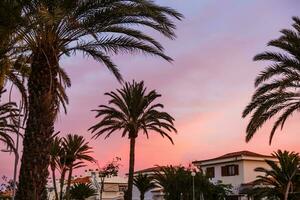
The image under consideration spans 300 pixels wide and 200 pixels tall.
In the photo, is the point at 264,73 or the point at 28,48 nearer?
the point at 28,48

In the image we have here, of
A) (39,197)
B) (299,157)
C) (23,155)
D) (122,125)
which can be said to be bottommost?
(39,197)

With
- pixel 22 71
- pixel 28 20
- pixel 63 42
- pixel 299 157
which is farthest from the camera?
pixel 299 157

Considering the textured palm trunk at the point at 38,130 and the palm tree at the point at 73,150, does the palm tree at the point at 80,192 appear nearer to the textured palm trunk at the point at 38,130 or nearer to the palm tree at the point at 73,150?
the palm tree at the point at 73,150

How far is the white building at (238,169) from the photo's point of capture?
188 feet

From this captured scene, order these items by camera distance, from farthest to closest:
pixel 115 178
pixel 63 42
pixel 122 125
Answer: pixel 115 178 < pixel 122 125 < pixel 63 42

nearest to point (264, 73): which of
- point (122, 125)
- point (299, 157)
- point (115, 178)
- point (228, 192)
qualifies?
point (299, 157)

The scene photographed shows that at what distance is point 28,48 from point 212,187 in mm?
36498

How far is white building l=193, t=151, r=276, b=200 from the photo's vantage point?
188 feet

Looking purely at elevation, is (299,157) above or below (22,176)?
above

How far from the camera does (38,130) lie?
16.2 meters

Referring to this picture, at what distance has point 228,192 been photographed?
5488cm

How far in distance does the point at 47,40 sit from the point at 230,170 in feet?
153

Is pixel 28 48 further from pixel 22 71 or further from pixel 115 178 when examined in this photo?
pixel 115 178

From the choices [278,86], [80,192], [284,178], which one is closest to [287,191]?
[284,178]
